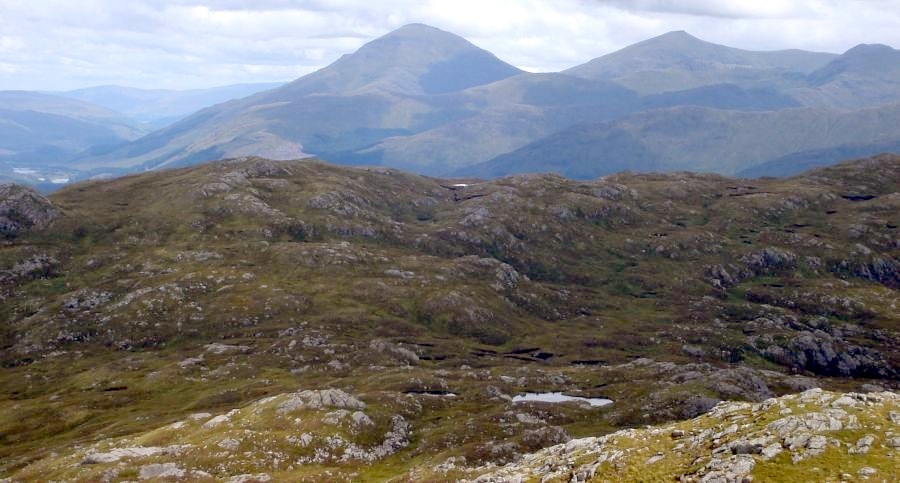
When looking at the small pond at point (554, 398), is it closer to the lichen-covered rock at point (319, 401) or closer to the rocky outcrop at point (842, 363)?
the lichen-covered rock at point (319, 401)

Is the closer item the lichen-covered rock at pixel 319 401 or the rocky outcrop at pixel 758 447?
the rocky outcrop at pixel 758 447

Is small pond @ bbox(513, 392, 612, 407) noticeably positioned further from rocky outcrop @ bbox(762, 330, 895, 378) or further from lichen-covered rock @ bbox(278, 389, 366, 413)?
rocky outcrop @ bbox(762, 330, 895, 378)

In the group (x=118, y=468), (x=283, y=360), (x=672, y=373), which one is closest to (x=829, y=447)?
(x=118, y=468)

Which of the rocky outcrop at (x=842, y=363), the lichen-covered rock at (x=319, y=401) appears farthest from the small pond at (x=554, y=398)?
the rocky outcrop at (x=842, y=363)

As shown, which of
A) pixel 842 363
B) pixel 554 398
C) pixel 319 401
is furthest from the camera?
pixel 842 363

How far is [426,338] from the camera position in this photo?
199250mm

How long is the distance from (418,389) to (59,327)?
115 metres

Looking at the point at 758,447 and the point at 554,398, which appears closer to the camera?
the point at 758,447

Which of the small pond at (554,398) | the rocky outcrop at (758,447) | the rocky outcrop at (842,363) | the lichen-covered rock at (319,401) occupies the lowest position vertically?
the rocky outcrop at (842,363)

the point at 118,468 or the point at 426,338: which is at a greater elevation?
the point at 118,468

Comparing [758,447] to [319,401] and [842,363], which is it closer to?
[319,401]

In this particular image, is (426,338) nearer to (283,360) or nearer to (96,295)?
(283,360)

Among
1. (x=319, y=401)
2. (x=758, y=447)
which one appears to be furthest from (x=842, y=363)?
(x=758, y=447)

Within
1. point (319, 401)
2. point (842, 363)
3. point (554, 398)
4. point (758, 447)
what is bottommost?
point (842, 363)
